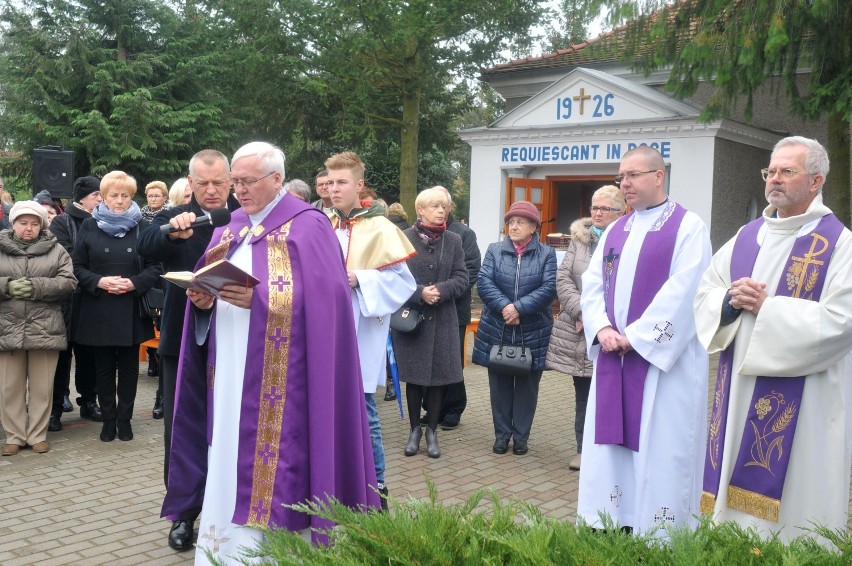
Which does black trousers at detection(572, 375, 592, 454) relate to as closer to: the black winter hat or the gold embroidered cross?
the gold embroidered cross

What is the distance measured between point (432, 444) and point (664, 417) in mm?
2786

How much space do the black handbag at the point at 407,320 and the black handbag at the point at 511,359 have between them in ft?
2.06

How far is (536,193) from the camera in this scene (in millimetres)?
16641

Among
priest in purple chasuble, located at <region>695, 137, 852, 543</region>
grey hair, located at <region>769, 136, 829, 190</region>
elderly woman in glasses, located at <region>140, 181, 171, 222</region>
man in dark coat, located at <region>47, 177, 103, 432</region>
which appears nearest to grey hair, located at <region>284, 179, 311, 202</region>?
elderly woman in glasses, located at <region>140, 181, 171, 222</region>

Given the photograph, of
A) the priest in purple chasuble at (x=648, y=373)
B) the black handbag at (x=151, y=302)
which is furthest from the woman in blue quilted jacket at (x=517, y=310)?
the black handbag at (x=151, y=302)

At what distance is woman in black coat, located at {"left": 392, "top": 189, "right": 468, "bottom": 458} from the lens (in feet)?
22.3

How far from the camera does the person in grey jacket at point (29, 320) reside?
6.81m

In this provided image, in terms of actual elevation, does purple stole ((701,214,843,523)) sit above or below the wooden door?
below

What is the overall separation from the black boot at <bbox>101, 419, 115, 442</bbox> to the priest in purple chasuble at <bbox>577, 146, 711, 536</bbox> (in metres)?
4.26

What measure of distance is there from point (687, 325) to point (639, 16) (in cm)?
973

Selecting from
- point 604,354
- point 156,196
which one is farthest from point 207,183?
point 156,196

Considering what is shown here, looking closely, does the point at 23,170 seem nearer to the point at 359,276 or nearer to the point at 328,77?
the point at 328,77

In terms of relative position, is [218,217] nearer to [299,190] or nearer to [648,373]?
[648,373]

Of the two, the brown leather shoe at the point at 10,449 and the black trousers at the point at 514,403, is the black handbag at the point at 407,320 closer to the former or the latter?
the black trousers at the point at 514,403
